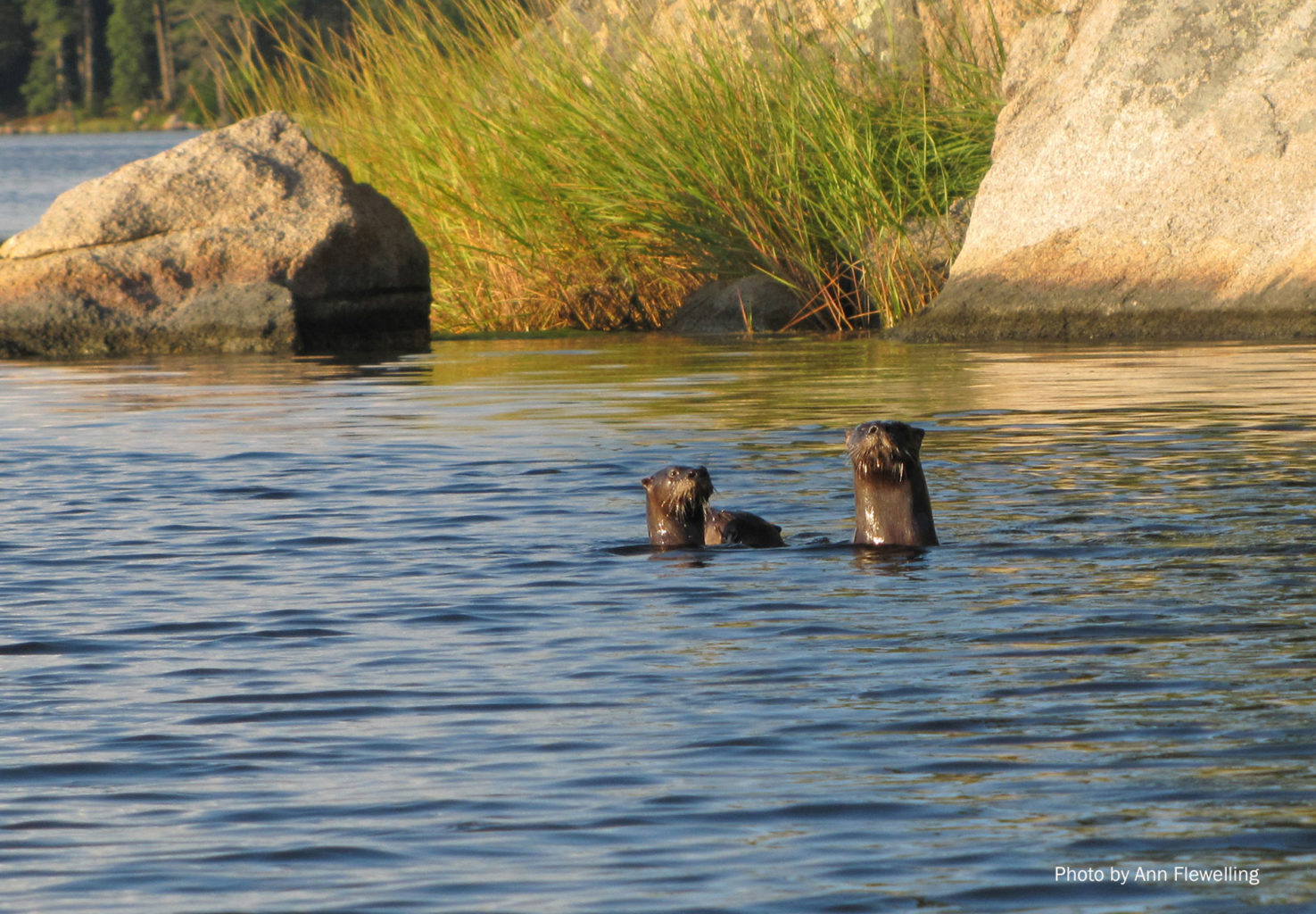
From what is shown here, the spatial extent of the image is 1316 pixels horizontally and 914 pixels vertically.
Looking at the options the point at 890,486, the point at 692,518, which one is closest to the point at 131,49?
the point at 692,518

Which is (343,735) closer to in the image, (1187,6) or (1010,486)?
(1010,486)

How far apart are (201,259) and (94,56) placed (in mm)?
83465

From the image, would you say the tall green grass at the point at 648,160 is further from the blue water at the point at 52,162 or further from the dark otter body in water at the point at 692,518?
the blue water at the point at 52,162

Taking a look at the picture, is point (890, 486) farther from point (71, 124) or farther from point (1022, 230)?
point (71, 124)

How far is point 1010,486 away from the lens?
7.55 m

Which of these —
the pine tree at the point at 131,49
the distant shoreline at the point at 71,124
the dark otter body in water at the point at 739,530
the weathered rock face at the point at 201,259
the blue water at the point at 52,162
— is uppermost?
the pine tree at the point at 131,49

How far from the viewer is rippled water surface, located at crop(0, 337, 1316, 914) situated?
329 centimetres

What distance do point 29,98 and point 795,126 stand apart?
84.0 meters

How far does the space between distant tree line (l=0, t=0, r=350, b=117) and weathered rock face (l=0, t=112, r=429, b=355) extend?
69694 millimetres

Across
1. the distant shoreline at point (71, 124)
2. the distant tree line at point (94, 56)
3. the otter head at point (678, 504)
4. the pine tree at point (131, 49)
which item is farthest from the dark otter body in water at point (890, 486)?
the pine tree at point (131, 49)

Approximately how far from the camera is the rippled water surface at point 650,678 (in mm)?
3289

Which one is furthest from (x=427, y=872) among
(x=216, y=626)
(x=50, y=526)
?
(x=50, y=526)

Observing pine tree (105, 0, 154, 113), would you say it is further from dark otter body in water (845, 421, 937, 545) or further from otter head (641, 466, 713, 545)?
dark otter body in water (845, 421, 937, 545)

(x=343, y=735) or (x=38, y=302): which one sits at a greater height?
(x=38, y=302)
